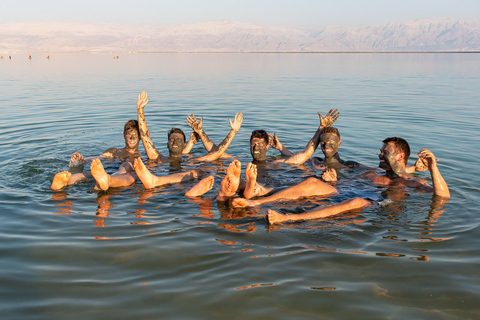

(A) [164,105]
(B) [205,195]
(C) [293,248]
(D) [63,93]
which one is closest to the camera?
(C) [293,248]

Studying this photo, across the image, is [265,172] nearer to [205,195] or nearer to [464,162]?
[205,195]

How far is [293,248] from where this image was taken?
6113 mm

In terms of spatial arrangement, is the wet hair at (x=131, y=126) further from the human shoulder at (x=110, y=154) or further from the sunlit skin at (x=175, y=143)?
the sunlit skin at (x=175, y=143)

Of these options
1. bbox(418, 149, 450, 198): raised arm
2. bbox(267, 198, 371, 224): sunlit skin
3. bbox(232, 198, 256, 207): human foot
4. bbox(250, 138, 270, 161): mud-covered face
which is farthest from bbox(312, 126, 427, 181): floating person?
bbox(232, 198, 256, 207): human foot

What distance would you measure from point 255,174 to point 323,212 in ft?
4.09

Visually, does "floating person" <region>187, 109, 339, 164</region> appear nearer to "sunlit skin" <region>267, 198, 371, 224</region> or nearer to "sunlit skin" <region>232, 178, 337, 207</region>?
"sunlit skin" <region>232, 178, 337, 207</region>

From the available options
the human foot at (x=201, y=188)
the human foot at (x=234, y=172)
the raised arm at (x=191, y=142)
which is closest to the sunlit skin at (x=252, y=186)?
the human foot at (x=234, y=172)

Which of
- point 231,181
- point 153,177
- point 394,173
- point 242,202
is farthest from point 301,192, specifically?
point 153,177

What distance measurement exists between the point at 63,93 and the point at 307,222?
22139 millimetres

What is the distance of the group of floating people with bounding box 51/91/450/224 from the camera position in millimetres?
7518

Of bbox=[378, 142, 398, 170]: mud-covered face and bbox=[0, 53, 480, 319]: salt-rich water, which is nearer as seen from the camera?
bbox=[0, 53, 480, 319]: salt-rich water

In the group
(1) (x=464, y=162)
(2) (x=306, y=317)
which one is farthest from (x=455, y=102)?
(2) (x=306, y=317)

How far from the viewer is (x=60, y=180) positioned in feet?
27.5

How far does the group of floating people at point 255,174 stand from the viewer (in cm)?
752
